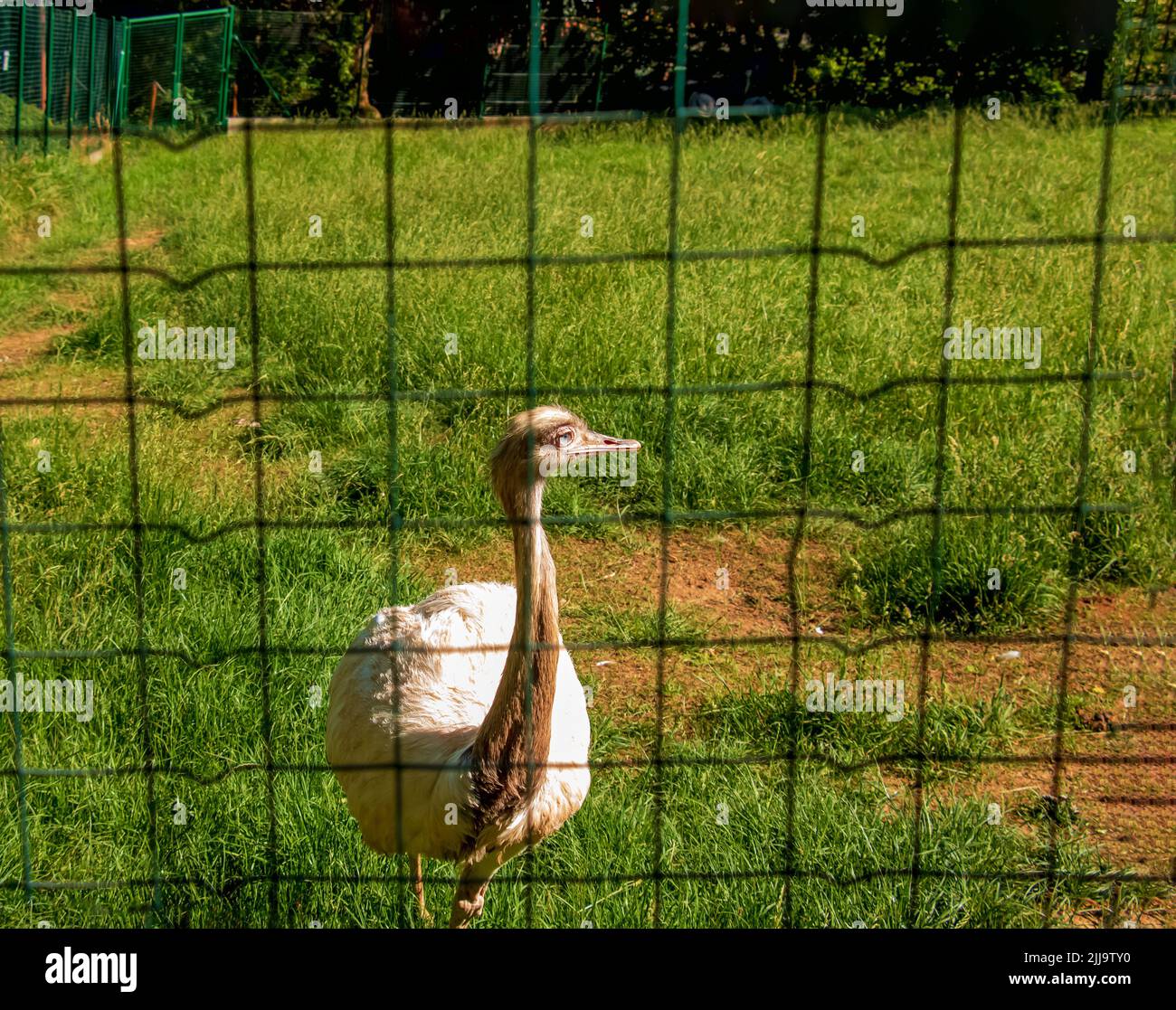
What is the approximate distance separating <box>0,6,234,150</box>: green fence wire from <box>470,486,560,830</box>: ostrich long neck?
8.50 metres

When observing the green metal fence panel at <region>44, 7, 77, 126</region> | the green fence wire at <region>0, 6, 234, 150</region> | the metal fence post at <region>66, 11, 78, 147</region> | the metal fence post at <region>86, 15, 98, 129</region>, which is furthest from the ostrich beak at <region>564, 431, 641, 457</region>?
the green metal fence panel at <region>44, 7, 77, 126</region>

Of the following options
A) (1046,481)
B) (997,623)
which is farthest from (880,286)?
(997,623)

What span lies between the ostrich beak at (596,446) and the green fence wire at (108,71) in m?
8.41

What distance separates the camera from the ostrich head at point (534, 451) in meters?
3.32

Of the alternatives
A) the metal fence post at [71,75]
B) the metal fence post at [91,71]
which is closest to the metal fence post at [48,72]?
the metal fence post at [71,75]

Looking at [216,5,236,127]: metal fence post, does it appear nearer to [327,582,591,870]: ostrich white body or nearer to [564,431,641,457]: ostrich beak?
[327,582,591,870]: ostrich white body

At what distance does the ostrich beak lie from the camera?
3344 millimetres

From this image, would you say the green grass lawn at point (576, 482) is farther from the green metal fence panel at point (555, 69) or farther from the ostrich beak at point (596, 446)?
the green metal fence panel at point (555, 69)

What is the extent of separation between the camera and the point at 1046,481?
5457 millimetres

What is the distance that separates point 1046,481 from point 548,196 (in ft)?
13.6

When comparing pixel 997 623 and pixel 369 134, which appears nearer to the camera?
pixel 997 623

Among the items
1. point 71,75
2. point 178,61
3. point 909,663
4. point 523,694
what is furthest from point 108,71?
point 523,694
